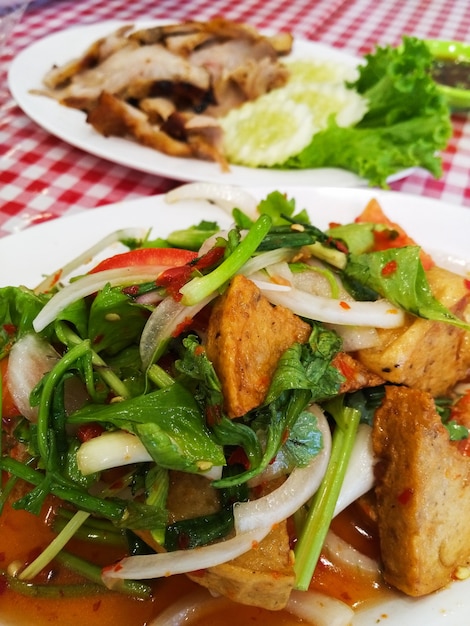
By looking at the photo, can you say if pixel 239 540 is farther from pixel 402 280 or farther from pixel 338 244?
pixel 338 244

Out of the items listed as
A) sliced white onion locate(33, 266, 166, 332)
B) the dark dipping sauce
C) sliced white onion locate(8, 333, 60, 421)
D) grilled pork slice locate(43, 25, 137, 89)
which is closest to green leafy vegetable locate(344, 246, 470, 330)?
sliced white onion locate(33, 266, 166, 332)

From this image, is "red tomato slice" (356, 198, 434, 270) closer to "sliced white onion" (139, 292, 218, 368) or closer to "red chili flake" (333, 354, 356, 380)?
"red chili flake" (333, 354, 356, 380)

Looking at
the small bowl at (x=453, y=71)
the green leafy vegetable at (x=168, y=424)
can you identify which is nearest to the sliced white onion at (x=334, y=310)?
the green leafy vegetable at (x=168, y=424)

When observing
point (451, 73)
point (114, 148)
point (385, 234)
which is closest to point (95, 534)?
point (385, 234)

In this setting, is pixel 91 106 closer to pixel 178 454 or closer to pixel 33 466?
pixel 33 466

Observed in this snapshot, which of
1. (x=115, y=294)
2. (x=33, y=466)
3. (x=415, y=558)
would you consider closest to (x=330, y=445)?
(x=415, y=558)

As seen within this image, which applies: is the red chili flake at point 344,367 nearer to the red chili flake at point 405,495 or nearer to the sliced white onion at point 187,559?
the red chili flake at point 405,495
